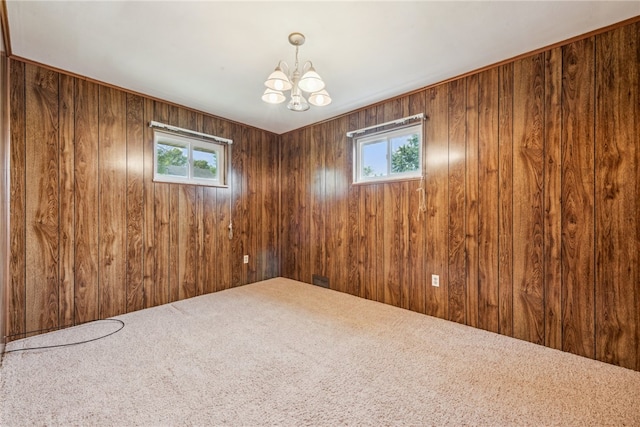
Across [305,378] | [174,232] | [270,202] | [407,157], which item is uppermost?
[407,157]

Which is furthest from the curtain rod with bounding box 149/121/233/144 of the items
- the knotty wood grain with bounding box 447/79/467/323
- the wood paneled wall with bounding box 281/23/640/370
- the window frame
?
the knotty wood grain with bounding box 447/79/467/323

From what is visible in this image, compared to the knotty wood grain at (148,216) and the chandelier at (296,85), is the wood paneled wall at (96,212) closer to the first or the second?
the knotty wood grain at (148,216)

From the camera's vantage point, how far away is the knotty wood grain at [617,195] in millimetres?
1761

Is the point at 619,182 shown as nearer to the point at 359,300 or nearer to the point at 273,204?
the point at 359,300

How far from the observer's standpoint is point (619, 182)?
71.0 inches

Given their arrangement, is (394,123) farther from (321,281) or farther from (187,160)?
(187,160)

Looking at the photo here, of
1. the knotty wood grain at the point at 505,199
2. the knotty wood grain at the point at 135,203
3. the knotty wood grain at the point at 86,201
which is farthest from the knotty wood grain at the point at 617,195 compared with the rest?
the knotty wood grain at the point at 86,201

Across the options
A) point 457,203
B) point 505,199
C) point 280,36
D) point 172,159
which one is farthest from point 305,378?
point 172,159

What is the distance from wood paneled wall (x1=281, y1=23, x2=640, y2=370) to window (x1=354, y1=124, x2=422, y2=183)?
5.2 inches

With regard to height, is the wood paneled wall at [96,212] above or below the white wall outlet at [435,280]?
above

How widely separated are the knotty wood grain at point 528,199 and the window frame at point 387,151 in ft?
2.66

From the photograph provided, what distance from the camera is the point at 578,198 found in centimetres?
194

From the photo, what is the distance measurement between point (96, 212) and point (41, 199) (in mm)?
380

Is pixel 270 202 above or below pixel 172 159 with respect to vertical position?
below
